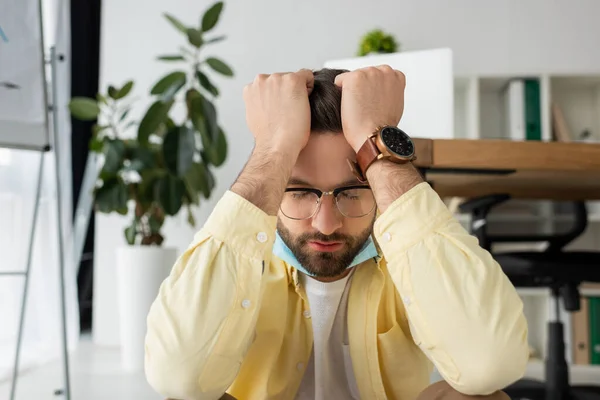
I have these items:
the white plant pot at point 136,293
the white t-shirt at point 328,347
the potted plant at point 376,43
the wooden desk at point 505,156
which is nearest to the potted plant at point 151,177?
the white plant pot at point 136,293

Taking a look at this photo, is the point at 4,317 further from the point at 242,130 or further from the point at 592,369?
the point at 592,369

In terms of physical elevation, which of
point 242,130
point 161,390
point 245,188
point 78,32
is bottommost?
point 161,390

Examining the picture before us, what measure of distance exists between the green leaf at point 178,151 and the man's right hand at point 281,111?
157 cm

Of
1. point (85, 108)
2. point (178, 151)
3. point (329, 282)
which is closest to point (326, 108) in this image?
point (329, 282)

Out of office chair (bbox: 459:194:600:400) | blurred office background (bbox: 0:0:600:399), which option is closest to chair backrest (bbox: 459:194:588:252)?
office chair (bbox: 459:194:600:400)

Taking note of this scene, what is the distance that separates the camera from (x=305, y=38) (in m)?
3.35

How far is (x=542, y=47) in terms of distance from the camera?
129 inches

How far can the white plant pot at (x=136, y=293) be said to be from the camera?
2.56 m

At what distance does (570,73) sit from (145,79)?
246cm

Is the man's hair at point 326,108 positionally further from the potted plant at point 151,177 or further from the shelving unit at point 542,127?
the shelving unit at point 542,127

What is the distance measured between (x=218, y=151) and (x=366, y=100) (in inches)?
76.9

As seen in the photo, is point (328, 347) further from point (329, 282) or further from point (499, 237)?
point (499, 237)

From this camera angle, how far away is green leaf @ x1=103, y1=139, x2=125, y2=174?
2588 mm

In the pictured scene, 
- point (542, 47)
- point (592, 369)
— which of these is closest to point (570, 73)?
point (542, 47)
